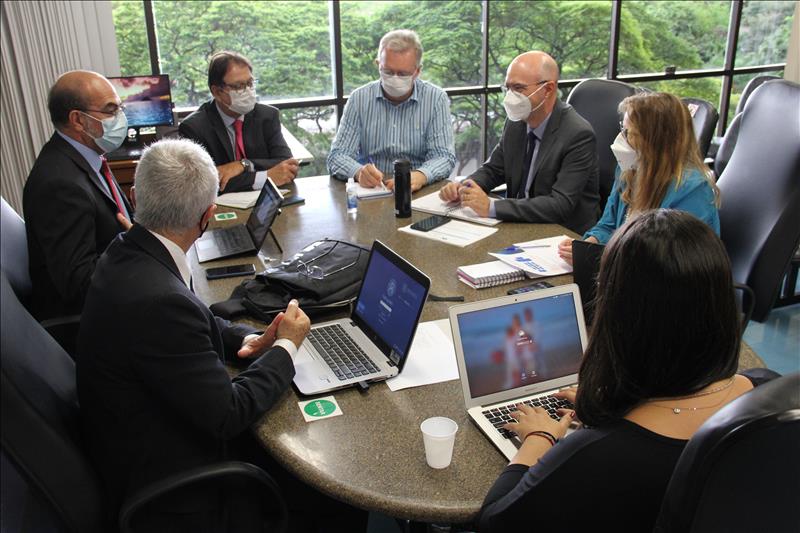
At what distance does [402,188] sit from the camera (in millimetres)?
2752

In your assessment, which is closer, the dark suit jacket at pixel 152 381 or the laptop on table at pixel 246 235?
the dark suit jacket at pixel 152 381

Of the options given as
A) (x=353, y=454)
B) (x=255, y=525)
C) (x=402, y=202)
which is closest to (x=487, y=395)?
(x=353, y=454)

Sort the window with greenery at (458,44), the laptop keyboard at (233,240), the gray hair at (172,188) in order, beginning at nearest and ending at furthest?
the gray hair at (172,188) < the laptop keyboard at (233,240) < the window with greenery at (458,44)

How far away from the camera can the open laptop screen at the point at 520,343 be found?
1471mm

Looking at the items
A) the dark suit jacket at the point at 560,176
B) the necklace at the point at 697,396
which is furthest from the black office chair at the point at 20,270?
the necklace at the point at 697,396

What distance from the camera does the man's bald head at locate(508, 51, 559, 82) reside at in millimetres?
2934

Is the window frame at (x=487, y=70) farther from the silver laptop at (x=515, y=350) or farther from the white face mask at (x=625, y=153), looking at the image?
the silver laptop at (x=515, y=350)

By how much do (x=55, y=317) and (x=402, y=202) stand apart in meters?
1.35

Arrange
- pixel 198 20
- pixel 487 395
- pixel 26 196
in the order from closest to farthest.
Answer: pixel 487 395
pixel 26 196
pixel 198 20

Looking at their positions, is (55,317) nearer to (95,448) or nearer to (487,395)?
(95,448)

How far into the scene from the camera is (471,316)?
1.46m

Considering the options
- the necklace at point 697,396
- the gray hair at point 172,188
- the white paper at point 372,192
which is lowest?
the white paper at point 372,192

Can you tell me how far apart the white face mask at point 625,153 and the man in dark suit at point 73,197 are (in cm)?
173

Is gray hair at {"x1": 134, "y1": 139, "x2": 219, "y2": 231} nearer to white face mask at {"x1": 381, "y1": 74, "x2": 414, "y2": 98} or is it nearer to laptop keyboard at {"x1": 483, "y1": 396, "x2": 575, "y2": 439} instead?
laptop keyboard at {"x1": 483, "y1": 396, "x2": 575, "y2": 439}
